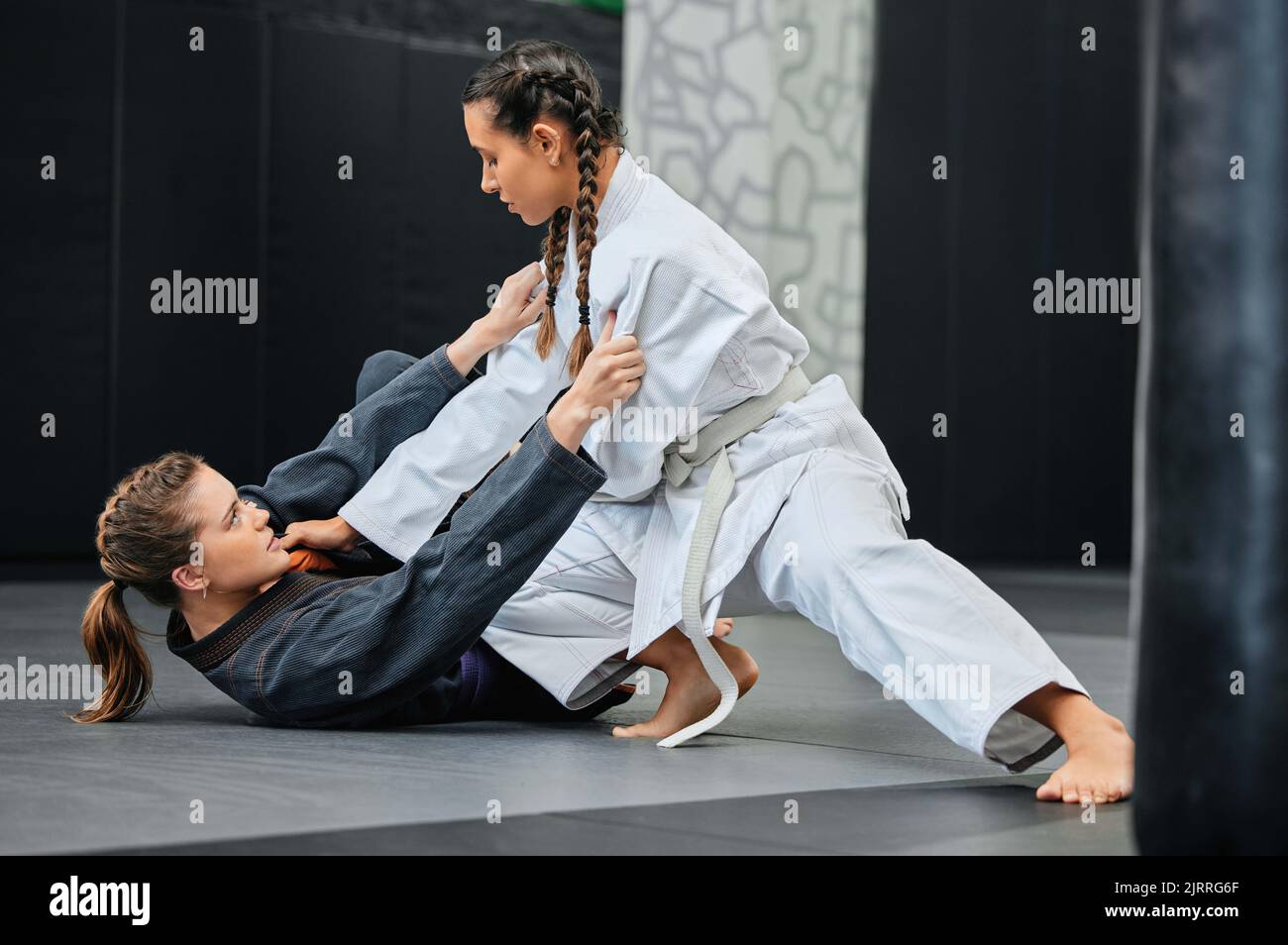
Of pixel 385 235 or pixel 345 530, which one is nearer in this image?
pixel 345 530

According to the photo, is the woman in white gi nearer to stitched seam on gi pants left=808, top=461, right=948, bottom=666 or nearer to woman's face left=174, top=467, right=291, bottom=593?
stitched seam on gi pants left=808, top=461, right=948, bottom=666

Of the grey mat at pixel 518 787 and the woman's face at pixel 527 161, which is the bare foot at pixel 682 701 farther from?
the woman's face at pixel 527 161

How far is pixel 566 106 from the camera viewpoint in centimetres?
253

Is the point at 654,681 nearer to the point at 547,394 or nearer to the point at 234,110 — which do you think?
the point at 547,394

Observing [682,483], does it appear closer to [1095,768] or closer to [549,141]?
[549,141]

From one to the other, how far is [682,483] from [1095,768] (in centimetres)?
78

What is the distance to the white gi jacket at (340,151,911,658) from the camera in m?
2.45

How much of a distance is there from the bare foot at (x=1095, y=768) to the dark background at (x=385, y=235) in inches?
201

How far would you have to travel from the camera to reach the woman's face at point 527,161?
2.52m

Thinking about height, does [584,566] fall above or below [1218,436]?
below

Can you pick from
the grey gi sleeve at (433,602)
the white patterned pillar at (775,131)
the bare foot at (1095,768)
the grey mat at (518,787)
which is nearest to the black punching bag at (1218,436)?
the grey mat at (518,787)

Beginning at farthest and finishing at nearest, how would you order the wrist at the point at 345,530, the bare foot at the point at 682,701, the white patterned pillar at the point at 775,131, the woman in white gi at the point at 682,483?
the white patterned pillar at the point at 775,131, the wrist at the point at 345,530, the bare foot at the point at 682,701, the woman in white gi at the point at 682,483

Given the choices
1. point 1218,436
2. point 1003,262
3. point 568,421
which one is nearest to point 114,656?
point 568,421
